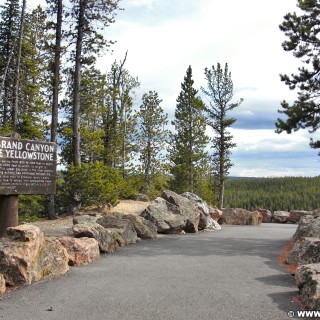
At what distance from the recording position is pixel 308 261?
823cm

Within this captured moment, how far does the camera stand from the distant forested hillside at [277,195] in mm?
102812

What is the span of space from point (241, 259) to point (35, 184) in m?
6.69

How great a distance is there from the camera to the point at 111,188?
16.4 meters

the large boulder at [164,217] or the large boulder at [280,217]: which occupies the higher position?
the large boulder at [164,217]

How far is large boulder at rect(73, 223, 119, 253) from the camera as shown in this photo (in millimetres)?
10383

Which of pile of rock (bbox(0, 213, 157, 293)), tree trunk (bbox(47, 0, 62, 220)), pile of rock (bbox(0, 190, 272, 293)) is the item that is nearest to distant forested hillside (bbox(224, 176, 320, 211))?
pile of rock (bbox(0, 190, 272, 293))

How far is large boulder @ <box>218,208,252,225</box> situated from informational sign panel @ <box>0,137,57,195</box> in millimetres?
15570

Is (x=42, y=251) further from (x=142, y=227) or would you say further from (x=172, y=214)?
(x=172, y=214)

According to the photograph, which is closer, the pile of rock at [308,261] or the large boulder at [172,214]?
the pile of rock at [308,261]

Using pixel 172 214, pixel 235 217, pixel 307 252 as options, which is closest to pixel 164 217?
pixel 172 214

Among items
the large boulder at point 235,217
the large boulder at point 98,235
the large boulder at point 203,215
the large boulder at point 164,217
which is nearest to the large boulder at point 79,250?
the large boulder at point 98,235

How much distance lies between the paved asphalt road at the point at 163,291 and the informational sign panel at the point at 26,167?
315 cm

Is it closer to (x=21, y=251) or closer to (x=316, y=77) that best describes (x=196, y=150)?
(x=316, y=77)

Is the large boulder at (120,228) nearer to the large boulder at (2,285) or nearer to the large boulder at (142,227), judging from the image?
the large boulder at (142,227)
